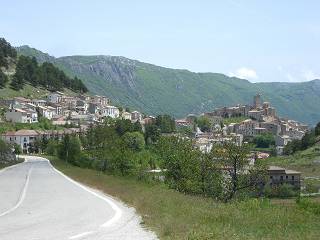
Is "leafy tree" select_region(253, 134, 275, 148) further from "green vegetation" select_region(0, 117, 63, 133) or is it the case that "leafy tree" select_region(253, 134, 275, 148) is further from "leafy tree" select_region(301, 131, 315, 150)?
"green vegetation" select_region(0, 117, 63, 133)

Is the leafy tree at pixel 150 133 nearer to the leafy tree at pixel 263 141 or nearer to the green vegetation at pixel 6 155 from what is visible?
the green vegetation at pixel 6 155

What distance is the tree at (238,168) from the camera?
41344 millimetres

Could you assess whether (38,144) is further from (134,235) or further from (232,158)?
(134,235)

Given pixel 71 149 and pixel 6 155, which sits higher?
pixel 71 149

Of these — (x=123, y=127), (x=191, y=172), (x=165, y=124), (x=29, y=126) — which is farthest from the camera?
(x=165, y=124)

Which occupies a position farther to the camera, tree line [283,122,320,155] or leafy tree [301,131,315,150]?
tree line [283,122,320,155]

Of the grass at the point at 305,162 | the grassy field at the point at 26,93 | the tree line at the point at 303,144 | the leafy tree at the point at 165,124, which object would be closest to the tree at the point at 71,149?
the grass at the point at 305,162

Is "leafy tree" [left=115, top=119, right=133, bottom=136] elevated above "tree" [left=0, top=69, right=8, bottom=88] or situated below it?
below

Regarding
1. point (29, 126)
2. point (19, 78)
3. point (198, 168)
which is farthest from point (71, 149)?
point (19, 78)

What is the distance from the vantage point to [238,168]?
42562 millimetres

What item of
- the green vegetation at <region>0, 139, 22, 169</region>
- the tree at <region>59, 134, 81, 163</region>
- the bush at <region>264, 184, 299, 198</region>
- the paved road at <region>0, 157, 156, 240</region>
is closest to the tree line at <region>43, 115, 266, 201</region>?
the paved road at <region>0, 157, 156, 240</region>

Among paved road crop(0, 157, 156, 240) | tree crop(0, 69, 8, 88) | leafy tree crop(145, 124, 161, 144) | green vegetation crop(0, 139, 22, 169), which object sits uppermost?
tree crop(0, 69, 8, 88)

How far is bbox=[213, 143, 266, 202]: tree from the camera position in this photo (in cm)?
4134

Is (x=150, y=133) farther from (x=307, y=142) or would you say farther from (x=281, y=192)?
(x=281, y=192)
